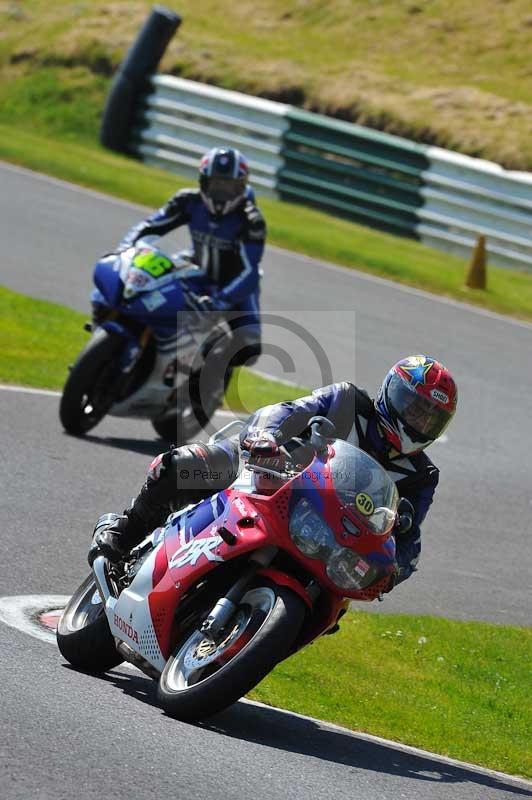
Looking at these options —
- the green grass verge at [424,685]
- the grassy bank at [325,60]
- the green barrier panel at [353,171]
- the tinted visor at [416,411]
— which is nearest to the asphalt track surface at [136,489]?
the green grass verge at [424,685]

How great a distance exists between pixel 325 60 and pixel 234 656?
2343 cm

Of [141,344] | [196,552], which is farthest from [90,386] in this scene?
[196,552]

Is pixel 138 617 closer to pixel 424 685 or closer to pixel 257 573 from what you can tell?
pixel 257 573

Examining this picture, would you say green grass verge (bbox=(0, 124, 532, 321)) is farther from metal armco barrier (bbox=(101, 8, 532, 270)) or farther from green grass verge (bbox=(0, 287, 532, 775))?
green grass verge (bbox=(0, 287, 532, 775))

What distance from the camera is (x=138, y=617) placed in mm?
5742

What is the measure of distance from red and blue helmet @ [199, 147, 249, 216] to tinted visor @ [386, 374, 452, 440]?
18.0 ft

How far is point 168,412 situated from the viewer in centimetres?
1114

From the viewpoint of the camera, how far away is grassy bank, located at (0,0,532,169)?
81.9 feet

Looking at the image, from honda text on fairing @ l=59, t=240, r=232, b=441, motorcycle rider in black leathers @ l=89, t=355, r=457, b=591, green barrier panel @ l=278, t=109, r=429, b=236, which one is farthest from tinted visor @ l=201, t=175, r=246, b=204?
green barrier panel @ l=278, t=109, r=429, b=236

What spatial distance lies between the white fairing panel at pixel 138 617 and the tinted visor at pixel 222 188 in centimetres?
598

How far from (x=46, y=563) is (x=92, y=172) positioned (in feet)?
50.1

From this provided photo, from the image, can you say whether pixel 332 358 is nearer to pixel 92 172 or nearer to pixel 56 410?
pixel 56 410

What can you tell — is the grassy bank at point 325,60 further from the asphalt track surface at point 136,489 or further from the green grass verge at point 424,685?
the green grass verge at point 424,685

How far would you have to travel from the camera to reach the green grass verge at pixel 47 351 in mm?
12109
